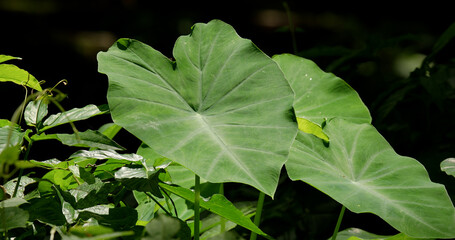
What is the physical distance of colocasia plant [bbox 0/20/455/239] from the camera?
2.76 feet

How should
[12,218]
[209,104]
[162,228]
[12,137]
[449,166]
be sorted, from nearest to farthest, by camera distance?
1. [162,228]
2. [12,218]
3. [12,137]
4. [209,104]
5. [449,166]

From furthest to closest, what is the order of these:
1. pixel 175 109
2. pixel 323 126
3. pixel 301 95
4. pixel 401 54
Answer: pixel 401 54, pixel 301 95, pixel 323 126, pixel 175 109

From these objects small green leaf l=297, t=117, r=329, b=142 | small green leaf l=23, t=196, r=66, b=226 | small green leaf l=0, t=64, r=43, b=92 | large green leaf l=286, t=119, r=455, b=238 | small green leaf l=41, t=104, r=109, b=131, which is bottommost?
large green leaf l=286, t=119, r=455, b=238

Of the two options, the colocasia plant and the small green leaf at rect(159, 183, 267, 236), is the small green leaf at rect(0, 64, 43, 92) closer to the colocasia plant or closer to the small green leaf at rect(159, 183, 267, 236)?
the colocasia plant

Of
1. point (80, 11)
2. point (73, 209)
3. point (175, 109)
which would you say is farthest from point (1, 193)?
point (80, 11)

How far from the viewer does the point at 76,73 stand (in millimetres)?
2729

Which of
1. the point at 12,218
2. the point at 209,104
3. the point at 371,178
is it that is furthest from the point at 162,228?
the point at 371,178

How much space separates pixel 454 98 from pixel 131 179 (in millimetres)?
1730

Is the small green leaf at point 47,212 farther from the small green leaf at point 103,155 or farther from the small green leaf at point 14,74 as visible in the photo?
the small green leaf at point 14,74

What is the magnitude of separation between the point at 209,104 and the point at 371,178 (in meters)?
0.37

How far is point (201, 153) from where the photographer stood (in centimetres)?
88

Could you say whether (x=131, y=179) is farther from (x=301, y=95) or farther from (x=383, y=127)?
(x=383, y=127)

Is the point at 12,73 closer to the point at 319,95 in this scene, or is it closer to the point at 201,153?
the point at 201,153

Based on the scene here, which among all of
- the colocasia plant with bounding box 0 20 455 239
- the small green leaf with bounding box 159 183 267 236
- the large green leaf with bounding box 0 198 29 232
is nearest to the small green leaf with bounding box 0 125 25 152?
the colocasia plant with bounding box 0 20 455 239
